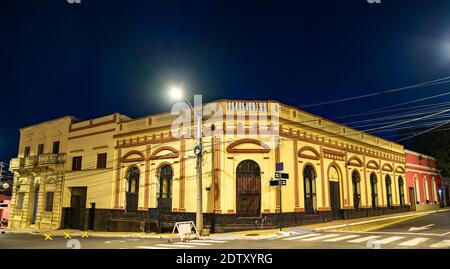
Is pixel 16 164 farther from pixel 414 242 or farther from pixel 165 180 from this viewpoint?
pixel 414 242

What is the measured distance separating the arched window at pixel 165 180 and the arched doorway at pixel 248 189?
5227 mm

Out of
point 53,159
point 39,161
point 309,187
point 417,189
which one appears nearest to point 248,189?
point 309,187

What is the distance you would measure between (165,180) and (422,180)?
33.8 m

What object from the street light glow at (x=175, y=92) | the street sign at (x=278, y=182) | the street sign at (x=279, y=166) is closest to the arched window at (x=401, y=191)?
the street sign at (x=279, y=166)

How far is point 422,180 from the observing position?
41.5 metres

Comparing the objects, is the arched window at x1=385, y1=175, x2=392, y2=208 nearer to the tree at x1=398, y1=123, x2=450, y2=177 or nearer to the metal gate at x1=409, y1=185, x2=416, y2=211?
the metal gate at x1=409, y1=185, x2=416, y2=211

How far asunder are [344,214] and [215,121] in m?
13.3

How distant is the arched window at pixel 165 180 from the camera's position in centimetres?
2342

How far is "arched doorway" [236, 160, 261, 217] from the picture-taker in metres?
20.6

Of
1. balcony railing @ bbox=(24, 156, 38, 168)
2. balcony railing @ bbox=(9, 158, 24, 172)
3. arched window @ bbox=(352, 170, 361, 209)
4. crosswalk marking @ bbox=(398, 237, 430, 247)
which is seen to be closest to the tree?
arched window @ bbox=(352, 170, 361, 209)

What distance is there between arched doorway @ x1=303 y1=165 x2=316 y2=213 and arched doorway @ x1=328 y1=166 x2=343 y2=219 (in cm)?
236
